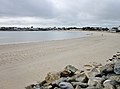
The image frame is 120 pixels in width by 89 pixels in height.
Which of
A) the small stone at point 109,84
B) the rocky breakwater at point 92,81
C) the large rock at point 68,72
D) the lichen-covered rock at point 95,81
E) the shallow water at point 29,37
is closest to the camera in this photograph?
the small stone at point 109,84

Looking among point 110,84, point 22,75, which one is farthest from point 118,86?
point 22,75

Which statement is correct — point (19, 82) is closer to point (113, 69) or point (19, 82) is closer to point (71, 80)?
point (71, 80)

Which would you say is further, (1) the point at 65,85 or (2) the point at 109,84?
(1) the point at 65,85

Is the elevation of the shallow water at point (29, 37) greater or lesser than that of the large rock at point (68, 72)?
lesser

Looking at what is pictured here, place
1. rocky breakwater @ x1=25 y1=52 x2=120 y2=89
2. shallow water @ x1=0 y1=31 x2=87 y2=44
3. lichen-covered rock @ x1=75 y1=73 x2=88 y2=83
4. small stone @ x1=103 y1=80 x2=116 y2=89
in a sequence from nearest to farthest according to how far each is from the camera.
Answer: small stone @ x1=103 y1=80 x2=116 y2=89 < rocky breakwater @ x1=25 y1=52 x2=120 y2=89 < lichen-covered rock @ x1=75 y1=73 x2=88 y2=83 < shallow water @ x1=0 y1=31 x2=87 y2=44

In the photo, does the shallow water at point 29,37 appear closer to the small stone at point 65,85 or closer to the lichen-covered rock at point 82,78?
the lichen-covered rock at point 82,78

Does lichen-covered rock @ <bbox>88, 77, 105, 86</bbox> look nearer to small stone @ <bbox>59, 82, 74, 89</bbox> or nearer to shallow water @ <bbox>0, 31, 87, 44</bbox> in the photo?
small stone @ <bbox>59, 82, 74, 89</bbox>


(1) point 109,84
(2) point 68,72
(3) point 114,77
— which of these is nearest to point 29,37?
(2) point 68,72

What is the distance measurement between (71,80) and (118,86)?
5.36 ft

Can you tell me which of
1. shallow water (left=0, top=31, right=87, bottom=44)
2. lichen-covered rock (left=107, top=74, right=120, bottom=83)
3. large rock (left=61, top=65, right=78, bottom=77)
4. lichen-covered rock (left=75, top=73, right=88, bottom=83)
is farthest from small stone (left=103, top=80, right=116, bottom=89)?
shallow water (left=0, top=31, right=87, bottom=44)

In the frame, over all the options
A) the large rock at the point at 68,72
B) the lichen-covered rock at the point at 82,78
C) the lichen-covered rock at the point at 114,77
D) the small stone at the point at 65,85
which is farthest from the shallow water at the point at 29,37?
the lichen-covered rock at the point at 114,77

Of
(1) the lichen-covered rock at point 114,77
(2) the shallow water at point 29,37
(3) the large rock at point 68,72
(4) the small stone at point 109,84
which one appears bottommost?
(2) the shallow water at point 29,37

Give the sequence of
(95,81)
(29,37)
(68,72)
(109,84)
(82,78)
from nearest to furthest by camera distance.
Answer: (109,84), (95,81), (82,78), (68,72), (29,37)

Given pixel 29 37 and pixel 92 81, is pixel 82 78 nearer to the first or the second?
pixel 92 81
